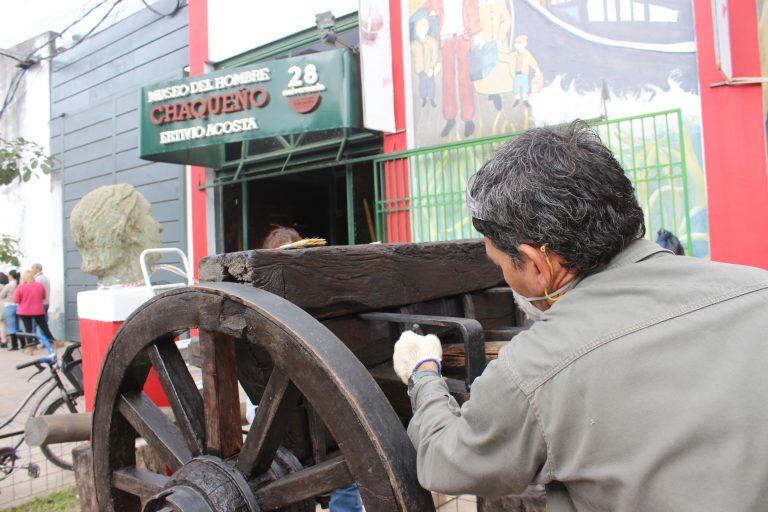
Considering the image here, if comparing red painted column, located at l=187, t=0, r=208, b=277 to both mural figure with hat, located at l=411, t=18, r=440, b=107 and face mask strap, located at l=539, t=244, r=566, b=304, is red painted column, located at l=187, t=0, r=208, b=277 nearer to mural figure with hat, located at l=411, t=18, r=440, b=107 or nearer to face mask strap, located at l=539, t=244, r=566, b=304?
mural figure with hat, located at l=411, t=18, r=440, b=107

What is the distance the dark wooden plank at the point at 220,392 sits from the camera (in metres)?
1.38

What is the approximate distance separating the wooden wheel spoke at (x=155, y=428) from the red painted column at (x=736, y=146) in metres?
4.27

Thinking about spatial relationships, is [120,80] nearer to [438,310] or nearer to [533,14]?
[533,14]

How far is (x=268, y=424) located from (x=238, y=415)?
228mm

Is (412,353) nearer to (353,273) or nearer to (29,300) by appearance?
(353,273)

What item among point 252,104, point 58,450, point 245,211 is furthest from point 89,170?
point 58,450

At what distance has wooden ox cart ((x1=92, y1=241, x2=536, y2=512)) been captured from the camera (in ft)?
3.59

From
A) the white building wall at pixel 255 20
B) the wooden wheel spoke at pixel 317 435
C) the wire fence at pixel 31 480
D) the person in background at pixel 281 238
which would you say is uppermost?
the white building wall at pixel 255 20

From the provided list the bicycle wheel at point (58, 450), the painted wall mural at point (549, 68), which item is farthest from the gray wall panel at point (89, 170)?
the painted wall mural at point (549, 68)

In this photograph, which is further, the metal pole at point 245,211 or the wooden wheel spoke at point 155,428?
the metal pole at point 245,211

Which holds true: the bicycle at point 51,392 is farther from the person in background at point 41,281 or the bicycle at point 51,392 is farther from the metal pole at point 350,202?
the person in background at point 41,281

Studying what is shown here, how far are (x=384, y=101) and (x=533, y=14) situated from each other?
179 cm

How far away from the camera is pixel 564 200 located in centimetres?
106

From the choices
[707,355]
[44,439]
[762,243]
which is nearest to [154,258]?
[44,439]
